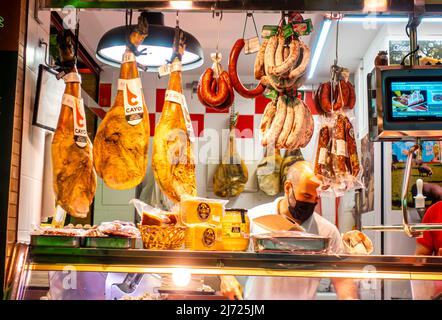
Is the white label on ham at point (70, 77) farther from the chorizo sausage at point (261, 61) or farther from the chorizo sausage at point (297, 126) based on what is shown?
the chorizo sausage at point (297, 126)

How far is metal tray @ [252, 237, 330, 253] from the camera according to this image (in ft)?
6.57

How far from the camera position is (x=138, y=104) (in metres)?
2.46

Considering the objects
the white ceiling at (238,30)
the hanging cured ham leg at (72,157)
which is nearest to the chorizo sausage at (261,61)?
the hanging cured ham leg at (72,157)

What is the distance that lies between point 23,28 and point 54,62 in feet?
1.17

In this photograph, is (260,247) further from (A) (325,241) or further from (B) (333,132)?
(B) (333,132)

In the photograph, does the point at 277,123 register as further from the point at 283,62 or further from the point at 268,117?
the point at 283,62

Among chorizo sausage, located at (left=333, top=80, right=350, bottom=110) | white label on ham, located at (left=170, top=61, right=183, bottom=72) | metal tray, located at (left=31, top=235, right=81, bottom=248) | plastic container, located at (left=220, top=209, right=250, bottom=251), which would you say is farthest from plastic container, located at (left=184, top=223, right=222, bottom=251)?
chorizo sausage, located at (left=333, top=80, right=350, bottom=110)

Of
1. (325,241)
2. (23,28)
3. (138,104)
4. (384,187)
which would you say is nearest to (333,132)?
(325,241)

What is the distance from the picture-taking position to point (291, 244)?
202 centimetres

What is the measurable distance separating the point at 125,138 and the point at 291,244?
0.89 m

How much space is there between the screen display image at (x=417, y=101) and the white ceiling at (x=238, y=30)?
6.80 ft

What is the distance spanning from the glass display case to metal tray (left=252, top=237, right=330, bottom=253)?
5 centimetres

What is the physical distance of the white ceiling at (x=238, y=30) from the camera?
14.9 feet

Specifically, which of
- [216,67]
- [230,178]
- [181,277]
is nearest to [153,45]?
[216,67]
